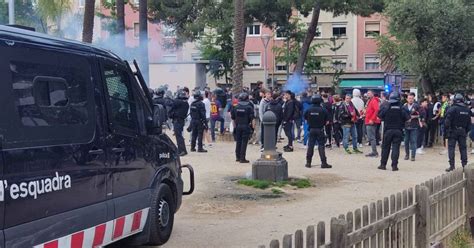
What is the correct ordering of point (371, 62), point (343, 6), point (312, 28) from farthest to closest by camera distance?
point (371, 62), point (312, 28), point (343, 6)

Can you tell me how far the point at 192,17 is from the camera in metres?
40.8

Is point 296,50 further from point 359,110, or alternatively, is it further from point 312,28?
point 359,110

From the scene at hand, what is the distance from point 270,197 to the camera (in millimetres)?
11508

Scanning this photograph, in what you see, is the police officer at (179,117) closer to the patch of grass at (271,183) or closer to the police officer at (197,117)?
the police officer at (197,117)

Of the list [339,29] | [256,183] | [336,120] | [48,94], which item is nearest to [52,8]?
[336,120]

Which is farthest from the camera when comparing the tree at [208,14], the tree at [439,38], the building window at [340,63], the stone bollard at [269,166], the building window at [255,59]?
the building window at [255,59]

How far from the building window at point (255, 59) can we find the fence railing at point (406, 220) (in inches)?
2055

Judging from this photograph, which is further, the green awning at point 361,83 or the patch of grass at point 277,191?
the green awning at point 361,83

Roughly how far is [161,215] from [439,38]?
1989 cm

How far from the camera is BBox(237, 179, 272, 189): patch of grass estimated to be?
41.0 ft

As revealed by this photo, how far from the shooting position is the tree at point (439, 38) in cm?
2527

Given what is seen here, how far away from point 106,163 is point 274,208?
185 inches

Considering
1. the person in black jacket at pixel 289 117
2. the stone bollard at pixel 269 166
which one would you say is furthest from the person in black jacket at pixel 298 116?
the stone bollard at pixel 269 166

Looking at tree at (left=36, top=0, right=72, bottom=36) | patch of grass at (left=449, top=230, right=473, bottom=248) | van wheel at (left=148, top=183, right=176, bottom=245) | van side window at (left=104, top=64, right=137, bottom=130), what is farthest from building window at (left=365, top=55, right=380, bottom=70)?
van side window at (left=104, top=64, right=137, bottom=130)
